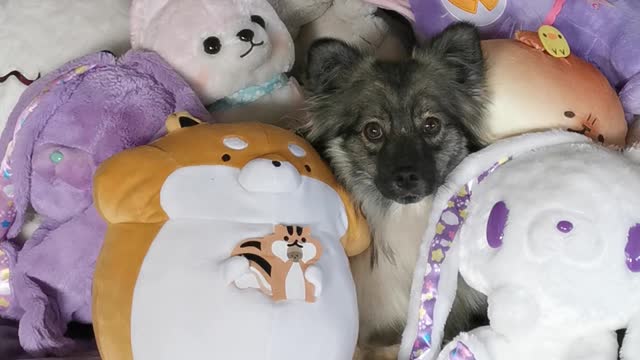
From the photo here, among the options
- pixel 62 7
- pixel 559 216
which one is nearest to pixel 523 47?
pixel 559 216

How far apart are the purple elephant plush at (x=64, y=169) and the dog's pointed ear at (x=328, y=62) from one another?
278 millimetres

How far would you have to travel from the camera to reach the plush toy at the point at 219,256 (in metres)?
1.21

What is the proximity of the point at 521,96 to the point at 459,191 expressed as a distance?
24cm

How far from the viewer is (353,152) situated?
1.71 m

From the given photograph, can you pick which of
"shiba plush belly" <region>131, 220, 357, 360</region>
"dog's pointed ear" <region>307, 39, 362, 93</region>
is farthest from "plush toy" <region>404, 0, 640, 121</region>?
"shiba plush belly" <region>131, 220, 357, 360</region>

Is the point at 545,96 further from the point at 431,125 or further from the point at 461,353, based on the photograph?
the point at 461,353

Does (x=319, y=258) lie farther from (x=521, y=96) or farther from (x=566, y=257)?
(x=521, y=96)

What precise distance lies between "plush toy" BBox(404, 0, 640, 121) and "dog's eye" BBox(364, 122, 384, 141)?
1.23 feet

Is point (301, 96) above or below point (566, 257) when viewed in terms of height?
below

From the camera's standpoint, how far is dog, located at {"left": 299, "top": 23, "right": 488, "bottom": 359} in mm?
1632

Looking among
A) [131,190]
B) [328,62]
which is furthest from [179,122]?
[328,62]

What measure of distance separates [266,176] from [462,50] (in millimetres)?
607

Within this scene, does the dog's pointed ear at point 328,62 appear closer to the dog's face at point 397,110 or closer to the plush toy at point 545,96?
the dog's face at point 397,110

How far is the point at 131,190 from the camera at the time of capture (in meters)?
1.32
